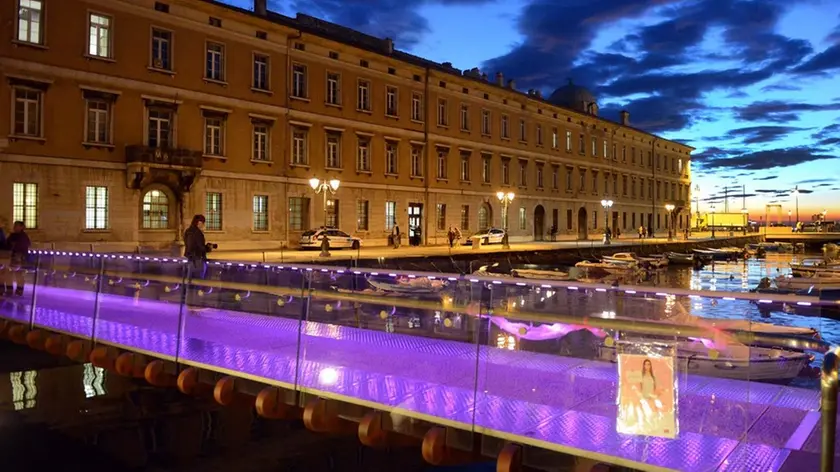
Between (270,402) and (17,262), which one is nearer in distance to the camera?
(270,402)

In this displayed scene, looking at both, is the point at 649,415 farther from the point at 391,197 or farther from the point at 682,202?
the point at 682,202

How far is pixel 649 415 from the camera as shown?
5.42 metres

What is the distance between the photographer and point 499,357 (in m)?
7.22

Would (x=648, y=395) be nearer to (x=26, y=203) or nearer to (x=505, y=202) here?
(x=26, y=203)

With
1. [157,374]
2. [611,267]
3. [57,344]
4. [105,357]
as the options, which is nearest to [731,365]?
[157,374]

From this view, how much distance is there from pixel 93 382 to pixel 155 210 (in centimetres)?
1807

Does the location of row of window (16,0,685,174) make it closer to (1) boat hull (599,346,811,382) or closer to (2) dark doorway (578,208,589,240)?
(2) dark doorway (578,208,589,240)

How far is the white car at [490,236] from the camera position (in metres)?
49.4

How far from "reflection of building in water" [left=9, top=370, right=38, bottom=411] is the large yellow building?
1426 centimetres

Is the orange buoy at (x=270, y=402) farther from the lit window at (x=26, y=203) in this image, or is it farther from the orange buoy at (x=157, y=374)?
the lit window at (x=26, y=203)

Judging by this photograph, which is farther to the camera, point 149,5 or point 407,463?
point 149,5

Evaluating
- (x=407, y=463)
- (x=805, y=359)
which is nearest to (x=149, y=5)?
(x=407, y=463)

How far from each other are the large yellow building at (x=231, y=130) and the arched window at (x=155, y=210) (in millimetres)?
81

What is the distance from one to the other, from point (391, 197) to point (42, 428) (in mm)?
33226
